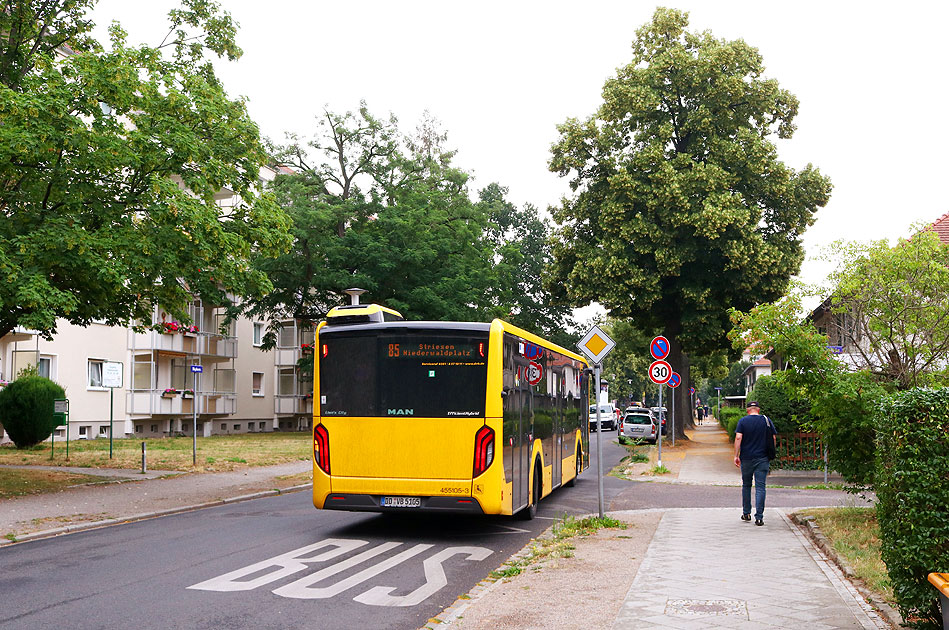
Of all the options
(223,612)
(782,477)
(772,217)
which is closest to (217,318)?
(772,217)

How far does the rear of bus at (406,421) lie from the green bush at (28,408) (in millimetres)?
18978

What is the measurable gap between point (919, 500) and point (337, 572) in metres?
5.71

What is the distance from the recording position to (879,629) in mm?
6449

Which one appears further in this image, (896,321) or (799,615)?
(896,321)

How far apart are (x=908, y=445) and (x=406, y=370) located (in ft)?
22.5

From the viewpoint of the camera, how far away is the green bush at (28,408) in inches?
1066

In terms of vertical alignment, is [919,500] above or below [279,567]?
above

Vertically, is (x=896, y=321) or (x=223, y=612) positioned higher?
(x=896, y=321)

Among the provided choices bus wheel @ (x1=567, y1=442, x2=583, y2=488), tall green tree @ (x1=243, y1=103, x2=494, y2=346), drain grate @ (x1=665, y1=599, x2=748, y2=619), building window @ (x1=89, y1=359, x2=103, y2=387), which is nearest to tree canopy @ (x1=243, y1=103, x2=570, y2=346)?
tall green tree @ (x1=243, y1=103, x2=494, y2=346)

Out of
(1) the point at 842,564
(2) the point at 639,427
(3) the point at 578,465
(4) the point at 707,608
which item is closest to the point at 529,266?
(2) the point at 639,427

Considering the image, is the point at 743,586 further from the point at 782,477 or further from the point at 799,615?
the point at 782,477

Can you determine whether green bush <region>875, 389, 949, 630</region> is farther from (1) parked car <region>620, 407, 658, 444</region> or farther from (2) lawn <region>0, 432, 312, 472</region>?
(1) parked car <region>620, 407, 658, 444</region>

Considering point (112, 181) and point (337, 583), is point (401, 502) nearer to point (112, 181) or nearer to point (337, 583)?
point (337, 583)

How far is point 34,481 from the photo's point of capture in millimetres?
18406
